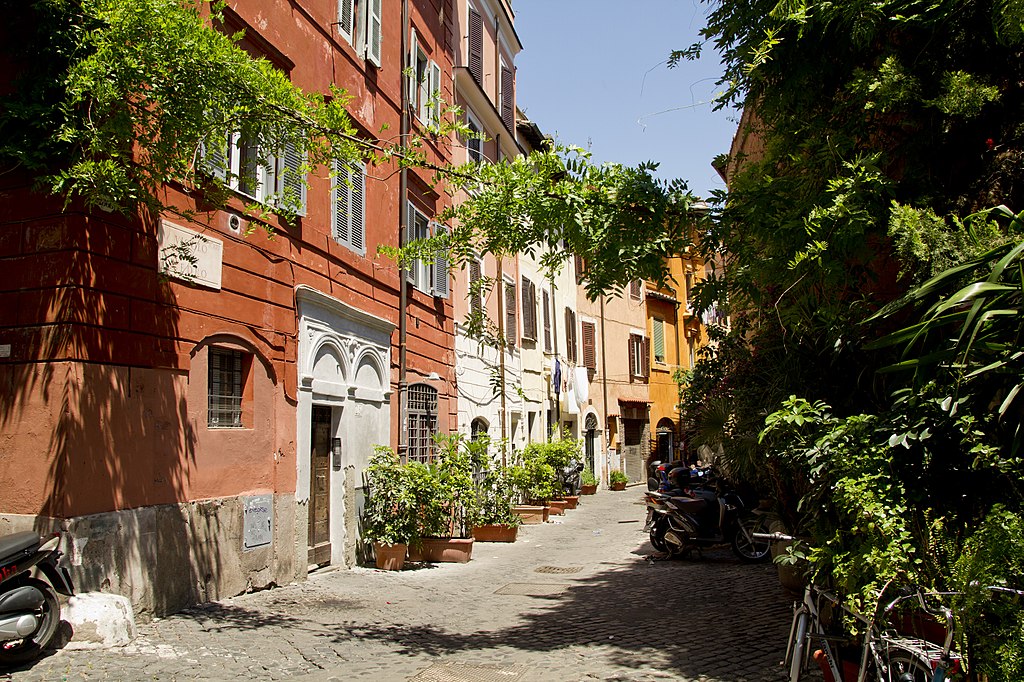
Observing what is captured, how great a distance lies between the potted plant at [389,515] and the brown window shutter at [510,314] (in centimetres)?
889

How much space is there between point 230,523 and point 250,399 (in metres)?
1.35

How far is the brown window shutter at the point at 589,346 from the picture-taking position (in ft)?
94.9

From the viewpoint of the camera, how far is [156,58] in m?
6.08

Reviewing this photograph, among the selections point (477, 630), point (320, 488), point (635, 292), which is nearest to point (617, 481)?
point (635, 292)

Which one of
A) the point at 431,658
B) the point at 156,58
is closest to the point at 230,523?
the point at 431,658

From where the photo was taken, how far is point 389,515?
11.4 metres

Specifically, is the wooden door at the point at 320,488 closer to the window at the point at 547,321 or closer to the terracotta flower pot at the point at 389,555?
the terracotta flower pot at the point at 389,555

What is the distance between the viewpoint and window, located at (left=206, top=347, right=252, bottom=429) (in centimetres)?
847

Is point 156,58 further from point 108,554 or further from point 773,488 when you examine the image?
point 773,488

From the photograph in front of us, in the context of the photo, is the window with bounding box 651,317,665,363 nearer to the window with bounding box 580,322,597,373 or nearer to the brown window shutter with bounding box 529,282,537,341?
the window with bounding box 580,322,597,373

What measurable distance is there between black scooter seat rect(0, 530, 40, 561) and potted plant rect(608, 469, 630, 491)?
2472 centimetres

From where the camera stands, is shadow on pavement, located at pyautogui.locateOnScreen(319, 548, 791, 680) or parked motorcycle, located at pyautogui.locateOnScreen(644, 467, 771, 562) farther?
parked motorcycle, located at pyautogui.locateOnScreen(644, 467, 771, 562)

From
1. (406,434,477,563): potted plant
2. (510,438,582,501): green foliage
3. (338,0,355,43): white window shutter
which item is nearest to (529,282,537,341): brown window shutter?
(510,438,582,501): green foliage

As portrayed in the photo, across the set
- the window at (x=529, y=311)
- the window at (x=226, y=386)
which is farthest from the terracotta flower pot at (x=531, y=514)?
the window at (x=226, y=386)
